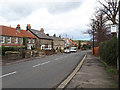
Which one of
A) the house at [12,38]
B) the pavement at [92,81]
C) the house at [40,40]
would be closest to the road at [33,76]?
the pavement at [92,81]

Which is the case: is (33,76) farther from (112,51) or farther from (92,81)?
(112,51)

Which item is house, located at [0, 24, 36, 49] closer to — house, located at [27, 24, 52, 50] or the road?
house, located at [27, 24, 52, 50]

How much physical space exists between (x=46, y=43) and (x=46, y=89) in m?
48.7

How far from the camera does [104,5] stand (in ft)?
77.4

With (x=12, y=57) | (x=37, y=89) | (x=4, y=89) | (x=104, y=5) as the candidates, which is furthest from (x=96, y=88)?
(x=104, y=5)

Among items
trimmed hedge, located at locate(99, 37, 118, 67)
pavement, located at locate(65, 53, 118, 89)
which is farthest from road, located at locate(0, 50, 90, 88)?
trimmed hedge, located at locate(99, 37, 118, 67)

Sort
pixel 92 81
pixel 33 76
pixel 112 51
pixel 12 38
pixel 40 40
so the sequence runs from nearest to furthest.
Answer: pixel 92 81
pixel 33 76
pixel 112 51
pixel 12 38
pixel 40 40

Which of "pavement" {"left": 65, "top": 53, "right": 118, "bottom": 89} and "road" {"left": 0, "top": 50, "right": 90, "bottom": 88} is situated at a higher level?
"pavement" {"left": 65, "top": 53, "right": 118, "bottom": 89}

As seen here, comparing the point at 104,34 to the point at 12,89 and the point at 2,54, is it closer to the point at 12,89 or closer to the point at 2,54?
the point at 2,54

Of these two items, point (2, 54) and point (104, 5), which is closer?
point (2, 54)

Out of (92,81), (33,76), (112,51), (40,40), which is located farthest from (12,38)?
(92,81)

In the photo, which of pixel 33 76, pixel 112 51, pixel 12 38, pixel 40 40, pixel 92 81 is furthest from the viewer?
pixel 40 40

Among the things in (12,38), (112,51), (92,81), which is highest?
(12,38)

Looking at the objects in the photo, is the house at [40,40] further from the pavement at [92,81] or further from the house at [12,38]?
the pavement at [92,81]
